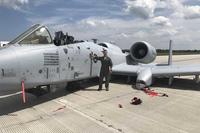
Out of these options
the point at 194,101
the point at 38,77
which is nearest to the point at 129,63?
the point at 194,101

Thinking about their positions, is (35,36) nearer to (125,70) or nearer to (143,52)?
(125,70)

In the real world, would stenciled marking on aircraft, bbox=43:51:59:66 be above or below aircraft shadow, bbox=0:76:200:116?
above

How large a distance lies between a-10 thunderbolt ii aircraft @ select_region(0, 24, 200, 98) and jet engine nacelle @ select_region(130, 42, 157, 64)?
1910mm

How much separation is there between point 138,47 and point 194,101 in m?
6.62

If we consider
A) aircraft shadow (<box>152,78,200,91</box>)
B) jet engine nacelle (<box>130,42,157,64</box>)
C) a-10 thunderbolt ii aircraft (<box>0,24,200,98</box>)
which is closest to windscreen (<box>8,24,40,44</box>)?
a-10 thunderbolt ii aircraft (<box>0,24,200,98</box>)

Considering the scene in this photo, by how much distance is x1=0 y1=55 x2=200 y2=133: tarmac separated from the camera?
237 inches

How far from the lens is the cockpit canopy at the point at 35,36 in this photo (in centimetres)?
771

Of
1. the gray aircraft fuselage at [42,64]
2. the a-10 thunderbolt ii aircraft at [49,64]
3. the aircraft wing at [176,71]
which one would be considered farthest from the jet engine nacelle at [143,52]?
the gray aircraft fuselage at [42,64]

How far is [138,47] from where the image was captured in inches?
583

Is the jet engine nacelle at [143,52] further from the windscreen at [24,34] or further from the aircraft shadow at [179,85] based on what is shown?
the windscreen at [24,34]

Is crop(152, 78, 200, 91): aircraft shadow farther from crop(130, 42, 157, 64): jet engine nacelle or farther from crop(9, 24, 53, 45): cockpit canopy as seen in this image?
crop(9, 24, 53, 45): cockpit canopy

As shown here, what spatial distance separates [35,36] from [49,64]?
95 centimetres

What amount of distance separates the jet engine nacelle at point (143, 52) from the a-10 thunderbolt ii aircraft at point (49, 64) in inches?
75.2

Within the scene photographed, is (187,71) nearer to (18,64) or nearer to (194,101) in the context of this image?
(194,101)
